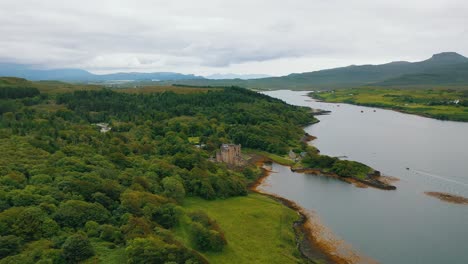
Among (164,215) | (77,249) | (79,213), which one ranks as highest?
(79,213)

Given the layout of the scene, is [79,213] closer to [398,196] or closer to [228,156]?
[228,156]

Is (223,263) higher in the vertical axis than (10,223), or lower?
lower

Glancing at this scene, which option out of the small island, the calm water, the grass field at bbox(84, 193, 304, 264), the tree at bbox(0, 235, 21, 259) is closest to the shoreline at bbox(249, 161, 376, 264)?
the grass field at bbox(84, 193, 304, 264)

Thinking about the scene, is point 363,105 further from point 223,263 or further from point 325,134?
point 223,263

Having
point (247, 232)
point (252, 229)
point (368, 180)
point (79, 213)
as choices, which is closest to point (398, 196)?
point (368, 180)

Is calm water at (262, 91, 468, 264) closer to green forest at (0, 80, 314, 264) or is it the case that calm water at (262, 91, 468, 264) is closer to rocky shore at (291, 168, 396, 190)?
rocky shore at (291, 168, 396, 190)

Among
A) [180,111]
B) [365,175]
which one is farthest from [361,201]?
[180,111]

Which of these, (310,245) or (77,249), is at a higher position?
(77,249)
